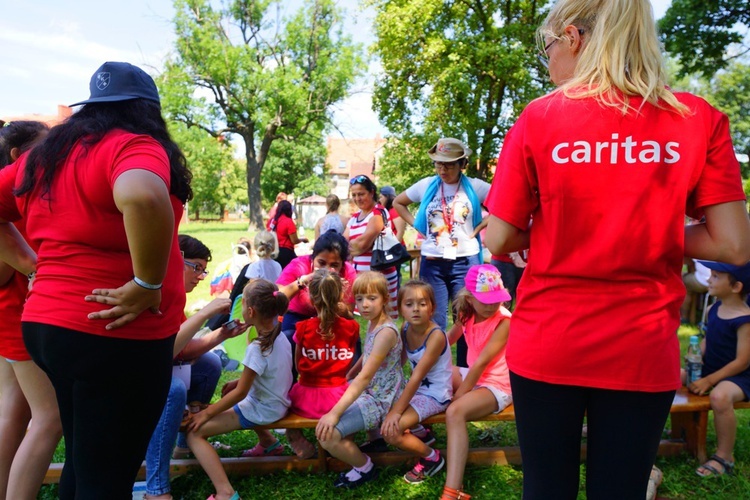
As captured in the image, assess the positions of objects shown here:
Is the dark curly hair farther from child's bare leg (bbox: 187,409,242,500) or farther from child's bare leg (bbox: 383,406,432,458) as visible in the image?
child's bare leg (bbox: 383,406,432,458)

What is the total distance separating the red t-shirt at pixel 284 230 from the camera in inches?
343

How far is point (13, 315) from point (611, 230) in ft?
7.85

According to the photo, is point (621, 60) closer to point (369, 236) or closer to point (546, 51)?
point (546, 51)

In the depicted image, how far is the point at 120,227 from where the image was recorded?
1644 millimetres

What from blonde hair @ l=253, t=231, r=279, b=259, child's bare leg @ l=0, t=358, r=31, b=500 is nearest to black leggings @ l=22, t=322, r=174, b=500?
child's bare leg @ l=0, t=358, r=31, b=500

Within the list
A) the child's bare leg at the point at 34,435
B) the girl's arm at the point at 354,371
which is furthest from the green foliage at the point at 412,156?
the child's bare leg at the point at 34,435

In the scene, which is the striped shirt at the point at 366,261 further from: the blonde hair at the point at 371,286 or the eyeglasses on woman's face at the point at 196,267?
the eyeglasses on woman's face at the point at 196,267

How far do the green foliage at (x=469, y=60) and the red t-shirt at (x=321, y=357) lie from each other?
1091cm

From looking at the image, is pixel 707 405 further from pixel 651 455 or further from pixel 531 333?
pixel 531 333

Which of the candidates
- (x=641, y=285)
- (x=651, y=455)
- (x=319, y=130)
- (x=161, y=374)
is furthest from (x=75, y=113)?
(x=319, y=130)

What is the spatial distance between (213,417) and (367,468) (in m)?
0.91

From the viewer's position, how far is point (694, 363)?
3.55 m

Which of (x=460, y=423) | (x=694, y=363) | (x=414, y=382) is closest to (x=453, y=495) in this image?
(x=460, y=423)

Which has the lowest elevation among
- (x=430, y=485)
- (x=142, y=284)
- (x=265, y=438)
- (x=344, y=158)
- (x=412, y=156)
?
(x=430, y=485)
